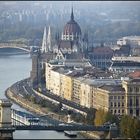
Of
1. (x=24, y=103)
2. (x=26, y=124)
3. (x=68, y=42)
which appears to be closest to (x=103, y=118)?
(x=26, y=124)

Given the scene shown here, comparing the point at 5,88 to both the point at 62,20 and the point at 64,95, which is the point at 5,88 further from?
the point at 62,20

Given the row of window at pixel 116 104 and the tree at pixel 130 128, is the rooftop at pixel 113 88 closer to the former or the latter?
the row of window at pixel 116 104

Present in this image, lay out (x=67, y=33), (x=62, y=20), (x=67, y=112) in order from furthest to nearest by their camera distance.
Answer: (x=62, y=20) → (x=67, y=33) → (x=67, y=112)

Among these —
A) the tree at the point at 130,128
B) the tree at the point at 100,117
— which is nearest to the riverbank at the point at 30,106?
the tree at the point at 130,128

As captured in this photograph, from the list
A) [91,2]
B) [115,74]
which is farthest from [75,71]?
[91,2]

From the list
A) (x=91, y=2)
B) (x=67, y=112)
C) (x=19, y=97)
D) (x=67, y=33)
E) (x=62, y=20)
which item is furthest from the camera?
(x=91, y=2)

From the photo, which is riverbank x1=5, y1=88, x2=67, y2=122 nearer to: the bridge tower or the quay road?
the quay road

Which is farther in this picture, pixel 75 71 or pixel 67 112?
pixel 75 71
